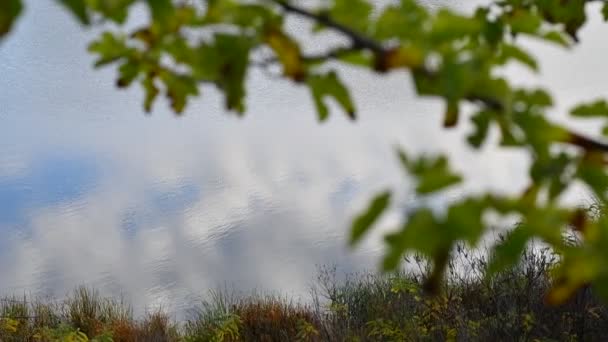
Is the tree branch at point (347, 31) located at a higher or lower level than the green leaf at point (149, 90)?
lower

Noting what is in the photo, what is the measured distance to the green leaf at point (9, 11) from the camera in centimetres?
80

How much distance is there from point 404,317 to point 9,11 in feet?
14.7

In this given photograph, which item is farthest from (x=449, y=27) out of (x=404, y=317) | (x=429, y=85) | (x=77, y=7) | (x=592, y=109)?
(x=404, y=317)

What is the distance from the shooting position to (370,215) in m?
0.76

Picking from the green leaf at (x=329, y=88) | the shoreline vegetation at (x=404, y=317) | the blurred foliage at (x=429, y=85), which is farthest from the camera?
the shoreline vegetation at (x=404, y=317)

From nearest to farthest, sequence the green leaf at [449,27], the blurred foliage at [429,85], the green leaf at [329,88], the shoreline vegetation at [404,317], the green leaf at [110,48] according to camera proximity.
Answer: the blurred foliage at [429,85]
the green leaf at [449,27]
the green leaf at [329,88]
the green leaf at [110,48]
the shoreline vegetation at [404,317]

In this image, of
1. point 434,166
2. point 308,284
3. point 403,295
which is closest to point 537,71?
point 434,166

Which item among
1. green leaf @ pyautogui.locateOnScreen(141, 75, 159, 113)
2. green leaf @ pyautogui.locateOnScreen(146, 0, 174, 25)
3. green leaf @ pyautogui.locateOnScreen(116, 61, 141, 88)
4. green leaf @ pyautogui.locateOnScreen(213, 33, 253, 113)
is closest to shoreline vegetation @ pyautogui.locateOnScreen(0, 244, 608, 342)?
green leaf @ pyautogui.locateOnScreen(141, 75, 159, 113)

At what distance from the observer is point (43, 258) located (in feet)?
30.9

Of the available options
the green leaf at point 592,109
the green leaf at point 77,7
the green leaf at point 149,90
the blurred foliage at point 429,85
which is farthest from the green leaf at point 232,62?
the green leaf at point 592,109

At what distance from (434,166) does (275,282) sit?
6.73m

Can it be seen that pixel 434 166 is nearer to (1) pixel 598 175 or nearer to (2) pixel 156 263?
(1) pixel 598 175

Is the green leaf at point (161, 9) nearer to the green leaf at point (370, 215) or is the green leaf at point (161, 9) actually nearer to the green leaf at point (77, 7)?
the green leaf at point (77, 7)

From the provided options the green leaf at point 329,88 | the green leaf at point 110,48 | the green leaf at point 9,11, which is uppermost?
the green leaf at point 110,48
